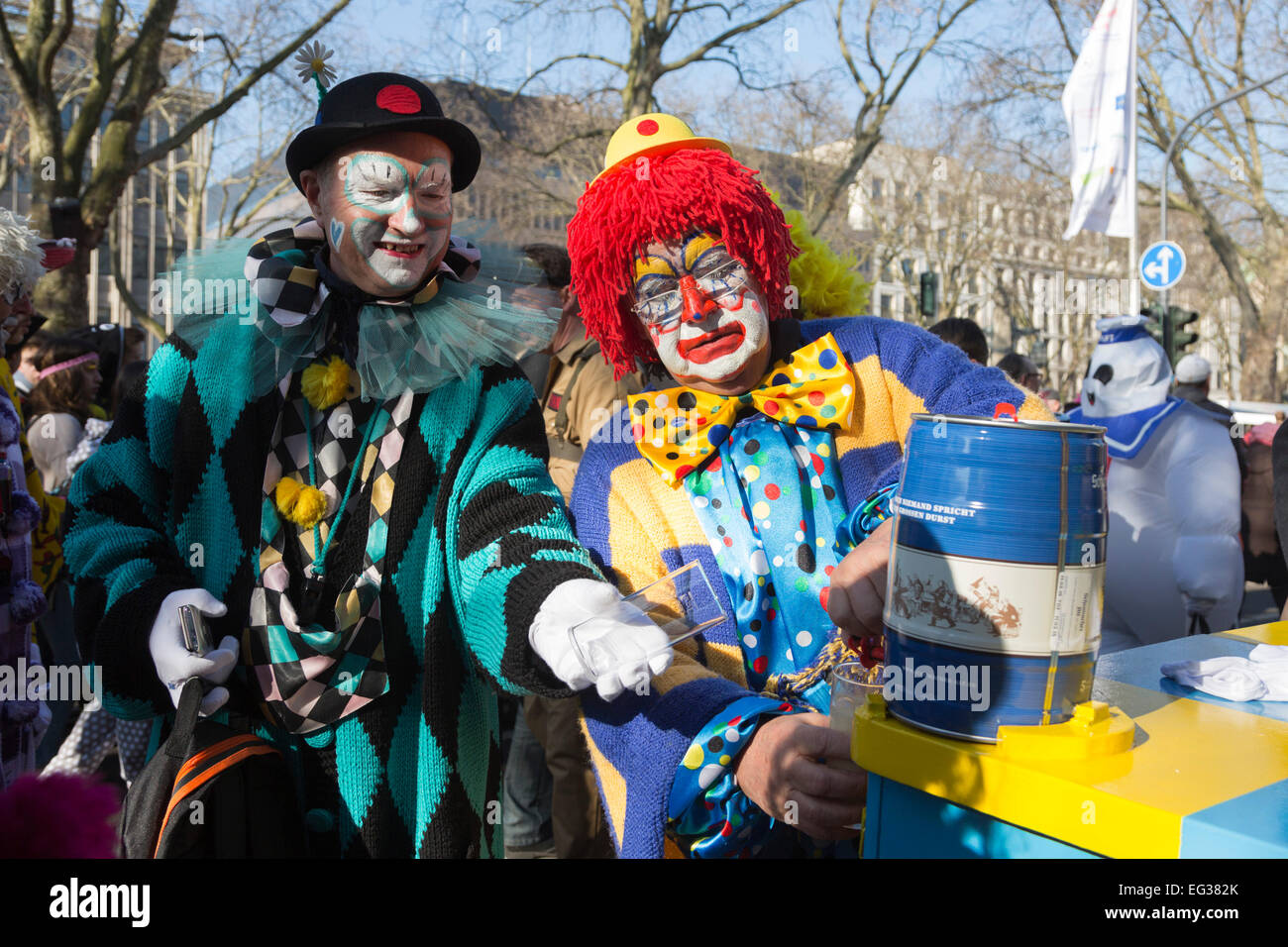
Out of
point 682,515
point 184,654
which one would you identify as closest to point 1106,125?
point 682,515

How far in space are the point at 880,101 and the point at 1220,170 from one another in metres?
11.1

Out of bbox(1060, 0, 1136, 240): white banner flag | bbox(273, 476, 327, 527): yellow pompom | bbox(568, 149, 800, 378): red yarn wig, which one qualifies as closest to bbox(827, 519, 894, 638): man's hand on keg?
Answer: bbox(568, 149, 800, 378): red yarn wig

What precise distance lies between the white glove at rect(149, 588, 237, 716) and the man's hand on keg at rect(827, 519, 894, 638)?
0.96 meters

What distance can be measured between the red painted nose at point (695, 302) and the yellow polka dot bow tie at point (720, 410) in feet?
0.48

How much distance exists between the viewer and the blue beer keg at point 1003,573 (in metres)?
1.12

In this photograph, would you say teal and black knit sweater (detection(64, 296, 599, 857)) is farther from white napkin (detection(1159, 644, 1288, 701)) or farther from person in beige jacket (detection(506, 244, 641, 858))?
person in beige jacket (detection(506, 244, 641, 858))

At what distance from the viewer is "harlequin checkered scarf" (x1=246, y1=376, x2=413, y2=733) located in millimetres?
1680

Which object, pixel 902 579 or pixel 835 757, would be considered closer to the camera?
pixel 902 579

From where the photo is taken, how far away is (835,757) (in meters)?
1.48

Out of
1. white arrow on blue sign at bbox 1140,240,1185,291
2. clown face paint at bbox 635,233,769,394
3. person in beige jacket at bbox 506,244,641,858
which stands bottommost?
person in beige jacket at bbox 506,244,641,858

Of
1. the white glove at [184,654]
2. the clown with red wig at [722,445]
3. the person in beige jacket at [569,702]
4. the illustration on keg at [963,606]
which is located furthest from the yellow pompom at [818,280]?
the white glove at [184,654]
